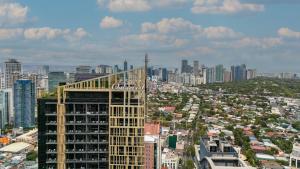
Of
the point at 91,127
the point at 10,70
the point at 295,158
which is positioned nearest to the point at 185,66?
the point at 10,70

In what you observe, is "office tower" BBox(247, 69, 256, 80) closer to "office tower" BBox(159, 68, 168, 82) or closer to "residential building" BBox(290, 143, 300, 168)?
"office tower" BBox(159, 68, 168, 82)

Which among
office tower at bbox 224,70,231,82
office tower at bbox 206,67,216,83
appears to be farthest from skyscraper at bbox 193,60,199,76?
office tower at bbox 224,70,231,82

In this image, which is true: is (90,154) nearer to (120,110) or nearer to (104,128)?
(104,128)

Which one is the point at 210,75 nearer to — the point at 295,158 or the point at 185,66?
the point at 185,66

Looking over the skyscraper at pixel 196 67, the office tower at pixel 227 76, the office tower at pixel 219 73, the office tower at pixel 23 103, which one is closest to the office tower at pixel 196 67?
the skyscraper at pixel 196 67

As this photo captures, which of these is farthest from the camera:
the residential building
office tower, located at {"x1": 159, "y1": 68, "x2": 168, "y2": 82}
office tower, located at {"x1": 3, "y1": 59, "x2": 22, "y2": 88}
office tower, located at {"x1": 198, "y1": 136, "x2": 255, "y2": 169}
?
office tower, located at {"x1": 159, "y1": 68, "x2": 168, "y2": 82}
